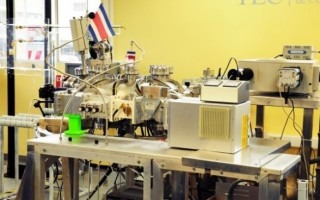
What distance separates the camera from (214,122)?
6.78 ft

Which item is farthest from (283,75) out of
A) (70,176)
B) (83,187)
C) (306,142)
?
(83,187)

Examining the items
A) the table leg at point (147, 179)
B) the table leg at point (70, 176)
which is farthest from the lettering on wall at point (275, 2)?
the table leg at point (147, 179)

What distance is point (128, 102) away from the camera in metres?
2.39


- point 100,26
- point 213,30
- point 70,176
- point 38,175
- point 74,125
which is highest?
point 213,30

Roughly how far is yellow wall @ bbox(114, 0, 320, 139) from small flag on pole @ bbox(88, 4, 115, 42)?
1.99 m

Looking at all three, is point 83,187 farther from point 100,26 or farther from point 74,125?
point 100,26

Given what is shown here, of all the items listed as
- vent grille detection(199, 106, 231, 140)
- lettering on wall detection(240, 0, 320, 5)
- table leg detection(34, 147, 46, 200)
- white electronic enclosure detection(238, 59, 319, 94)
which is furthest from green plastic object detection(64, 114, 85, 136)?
lettering on wall detection(240, 0, 320, 5)

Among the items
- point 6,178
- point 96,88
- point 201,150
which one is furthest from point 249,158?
point 6,178

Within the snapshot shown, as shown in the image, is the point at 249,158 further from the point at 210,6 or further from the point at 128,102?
the point at 210,6

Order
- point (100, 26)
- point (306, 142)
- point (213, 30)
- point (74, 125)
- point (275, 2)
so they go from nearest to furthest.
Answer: point (74, 125) < point (100, 26) < point (306, 142) < point (275, 2) < point (213, 30)

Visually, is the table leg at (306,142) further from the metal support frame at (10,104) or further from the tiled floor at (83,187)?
the metal support frame at (10,104)

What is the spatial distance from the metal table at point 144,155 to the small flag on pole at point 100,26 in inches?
21.0

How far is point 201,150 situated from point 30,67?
122 inches

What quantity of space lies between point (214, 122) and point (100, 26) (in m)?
0.86
